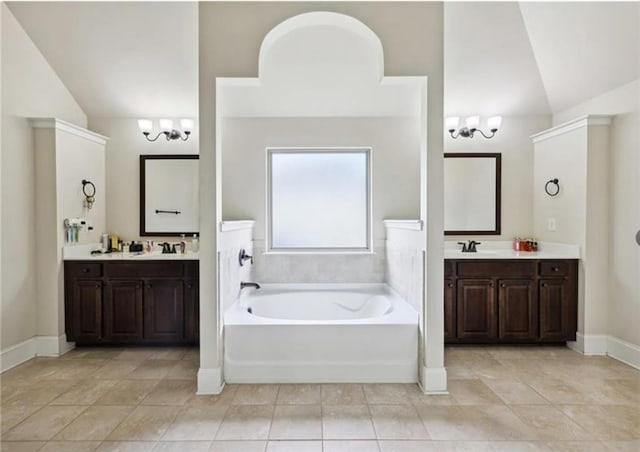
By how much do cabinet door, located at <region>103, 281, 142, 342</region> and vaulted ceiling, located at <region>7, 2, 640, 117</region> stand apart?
1907 mm

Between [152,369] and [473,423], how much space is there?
2394mm

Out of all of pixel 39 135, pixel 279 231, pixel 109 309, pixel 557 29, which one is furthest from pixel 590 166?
pixel 39 135

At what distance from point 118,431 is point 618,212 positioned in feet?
13.5

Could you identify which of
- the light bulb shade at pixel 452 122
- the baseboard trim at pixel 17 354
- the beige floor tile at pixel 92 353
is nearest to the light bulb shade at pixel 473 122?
the light bulb shade at pixel 452 122

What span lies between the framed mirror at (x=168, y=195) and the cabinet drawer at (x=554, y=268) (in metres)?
3.52

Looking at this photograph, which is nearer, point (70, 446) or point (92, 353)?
point (70, 446)

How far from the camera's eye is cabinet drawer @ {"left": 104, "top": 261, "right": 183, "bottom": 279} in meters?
3.42

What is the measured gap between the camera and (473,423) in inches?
85.2

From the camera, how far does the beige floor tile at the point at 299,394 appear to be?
7.97ft

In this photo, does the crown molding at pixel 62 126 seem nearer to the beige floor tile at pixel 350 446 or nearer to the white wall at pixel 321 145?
the white wall at pixel 321 145

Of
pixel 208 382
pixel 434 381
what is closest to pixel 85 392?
pixel 208 382

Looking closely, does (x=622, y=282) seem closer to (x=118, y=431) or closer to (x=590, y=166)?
(x=590, y=166)

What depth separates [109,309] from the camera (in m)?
3.42

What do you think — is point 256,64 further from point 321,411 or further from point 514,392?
point 514,392
